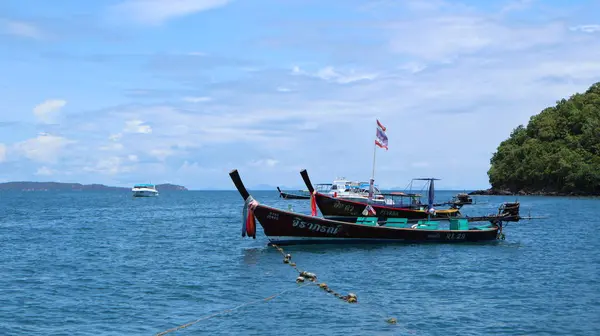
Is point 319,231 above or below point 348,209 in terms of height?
below

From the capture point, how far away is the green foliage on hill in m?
136

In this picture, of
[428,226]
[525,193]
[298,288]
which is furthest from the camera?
[525,193]

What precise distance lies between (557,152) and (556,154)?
6.62 ft

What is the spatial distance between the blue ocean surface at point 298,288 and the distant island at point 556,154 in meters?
94.8

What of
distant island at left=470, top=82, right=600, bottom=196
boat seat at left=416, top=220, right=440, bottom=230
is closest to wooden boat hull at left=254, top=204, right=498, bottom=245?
boat seat at left=416, top=220, right=440, bottom=230

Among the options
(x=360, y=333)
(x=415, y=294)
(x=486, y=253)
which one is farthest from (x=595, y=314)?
(x=486, y=253)

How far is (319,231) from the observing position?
40719mm

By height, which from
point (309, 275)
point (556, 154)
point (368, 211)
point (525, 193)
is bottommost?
point (309, 275)

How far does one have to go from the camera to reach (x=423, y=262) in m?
35.8

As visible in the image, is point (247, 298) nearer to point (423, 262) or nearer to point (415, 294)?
point (415, 294)

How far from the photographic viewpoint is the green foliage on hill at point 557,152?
136m

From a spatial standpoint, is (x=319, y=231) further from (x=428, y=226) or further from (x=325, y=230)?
(x=428, y=226)

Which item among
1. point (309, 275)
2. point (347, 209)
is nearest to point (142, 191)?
point (347, 209)

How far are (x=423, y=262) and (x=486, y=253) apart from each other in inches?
245
